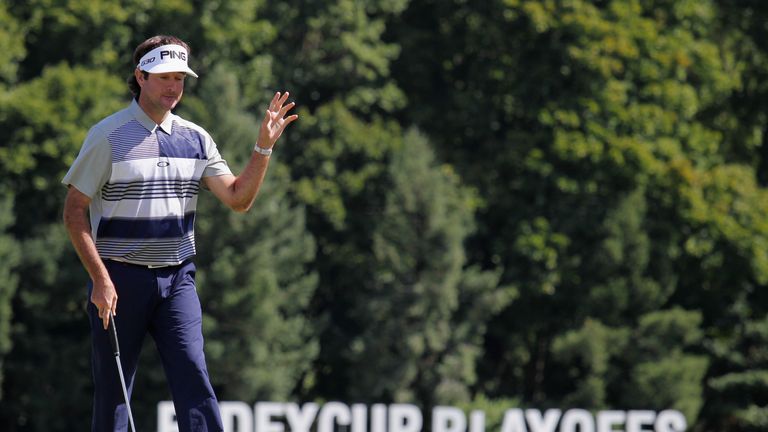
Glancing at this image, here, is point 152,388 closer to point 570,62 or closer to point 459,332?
point 459,332

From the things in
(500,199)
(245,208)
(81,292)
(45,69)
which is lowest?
(245,208)

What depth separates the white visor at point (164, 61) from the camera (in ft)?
20.2

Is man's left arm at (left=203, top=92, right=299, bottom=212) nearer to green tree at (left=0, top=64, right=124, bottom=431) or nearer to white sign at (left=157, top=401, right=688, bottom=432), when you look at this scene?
white sign at (left=157, top=401, right=688, bottom=432)

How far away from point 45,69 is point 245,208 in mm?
22469

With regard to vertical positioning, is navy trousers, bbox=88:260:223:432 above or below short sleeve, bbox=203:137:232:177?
below

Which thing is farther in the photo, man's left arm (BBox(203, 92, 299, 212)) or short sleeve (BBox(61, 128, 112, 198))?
man's left arm (BBox(203, 92, 299, 212))

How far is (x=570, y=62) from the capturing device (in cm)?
3009

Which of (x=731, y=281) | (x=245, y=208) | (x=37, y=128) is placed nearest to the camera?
Answer: (x=245, y=208)

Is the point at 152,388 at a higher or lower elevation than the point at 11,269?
lower

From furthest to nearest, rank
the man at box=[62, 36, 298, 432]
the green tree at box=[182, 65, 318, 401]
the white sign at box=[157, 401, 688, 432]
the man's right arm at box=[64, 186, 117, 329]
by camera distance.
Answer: the green tree at box=[182, 65, 318, 401] < the white sign at box=[157, 401, 688, 432] < the man at box=[62, 36, 298, 432] < the man's right arm at box=[64, 186, 117, 329]

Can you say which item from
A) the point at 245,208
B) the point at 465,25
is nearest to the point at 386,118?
the point at 465,25

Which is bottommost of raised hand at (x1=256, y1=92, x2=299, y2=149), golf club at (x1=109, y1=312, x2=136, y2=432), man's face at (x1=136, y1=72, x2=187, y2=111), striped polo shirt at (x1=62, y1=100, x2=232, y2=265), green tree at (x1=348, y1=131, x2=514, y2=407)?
golf club at (x1=109, y1=312, x2=136, y2=432)

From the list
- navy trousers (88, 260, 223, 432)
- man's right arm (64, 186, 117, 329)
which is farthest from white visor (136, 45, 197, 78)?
navy trousers (88, 260, 223, 432)

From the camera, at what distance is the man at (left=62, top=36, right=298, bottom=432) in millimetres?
6191
